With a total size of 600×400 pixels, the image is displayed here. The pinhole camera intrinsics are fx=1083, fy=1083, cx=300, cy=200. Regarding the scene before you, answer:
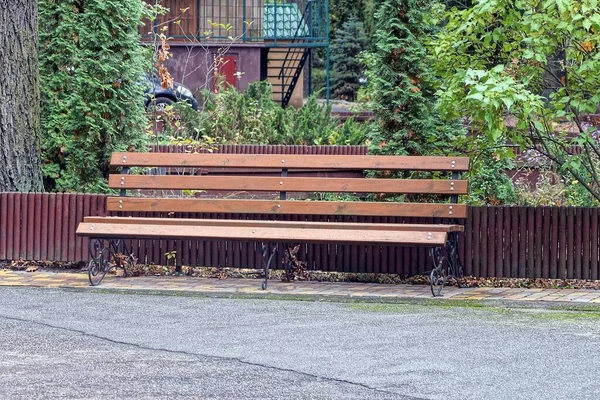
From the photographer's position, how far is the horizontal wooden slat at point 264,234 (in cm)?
859

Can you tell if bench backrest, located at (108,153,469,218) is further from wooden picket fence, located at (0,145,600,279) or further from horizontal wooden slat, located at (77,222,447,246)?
horizontal wooden slat, located at (77,222,447,246)

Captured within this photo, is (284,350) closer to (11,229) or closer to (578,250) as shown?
(578,250)

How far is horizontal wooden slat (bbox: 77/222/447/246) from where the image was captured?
859 cm

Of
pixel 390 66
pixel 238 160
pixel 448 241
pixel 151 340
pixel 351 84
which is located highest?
pixel 351 84

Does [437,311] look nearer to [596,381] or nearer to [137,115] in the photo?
[596,381]

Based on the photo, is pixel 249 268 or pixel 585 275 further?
pixel 249 268

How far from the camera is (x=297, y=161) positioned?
9.61m

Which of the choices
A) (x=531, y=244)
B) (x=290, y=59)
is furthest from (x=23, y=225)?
(x=290, y=59)

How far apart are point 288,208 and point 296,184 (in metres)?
0.24

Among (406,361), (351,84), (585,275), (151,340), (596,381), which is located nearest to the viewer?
(596,381)

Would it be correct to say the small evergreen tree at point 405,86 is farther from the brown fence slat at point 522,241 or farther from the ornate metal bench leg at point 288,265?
the ornate metal bench leg at point 288,265

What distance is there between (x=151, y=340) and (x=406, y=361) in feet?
5.62

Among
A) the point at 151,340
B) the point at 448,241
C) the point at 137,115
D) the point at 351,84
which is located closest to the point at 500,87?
the point at 448,241

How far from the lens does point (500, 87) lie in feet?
26.3
